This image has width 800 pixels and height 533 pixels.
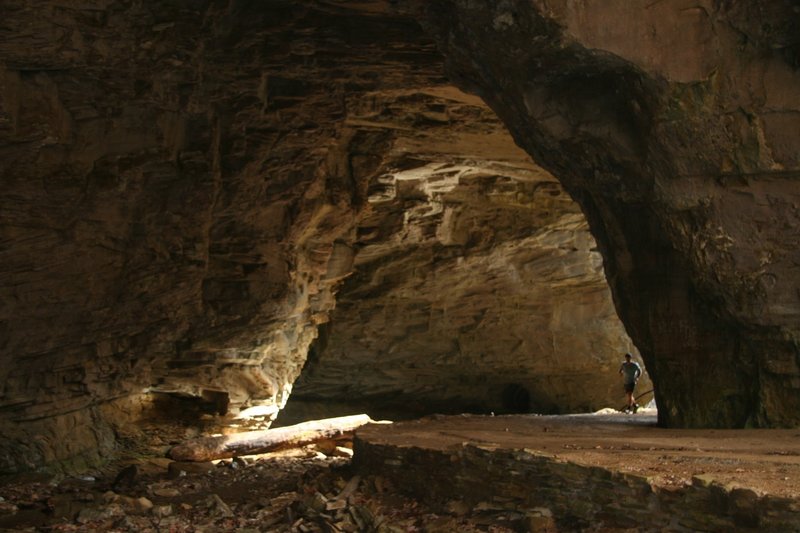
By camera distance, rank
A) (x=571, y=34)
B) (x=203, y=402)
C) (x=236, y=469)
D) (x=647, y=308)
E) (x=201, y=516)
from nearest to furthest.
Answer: (x=571, y=34), (x=201, y=516), (x=647, y=308), (x=236, y=469), (x=203, y=402)

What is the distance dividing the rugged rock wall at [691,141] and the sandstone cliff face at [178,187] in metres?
3.25

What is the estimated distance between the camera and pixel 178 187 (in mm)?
11625

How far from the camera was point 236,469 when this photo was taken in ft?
37.0

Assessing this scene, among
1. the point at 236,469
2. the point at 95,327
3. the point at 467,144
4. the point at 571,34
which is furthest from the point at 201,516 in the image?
the point at 467,144

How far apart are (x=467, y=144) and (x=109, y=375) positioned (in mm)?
6602

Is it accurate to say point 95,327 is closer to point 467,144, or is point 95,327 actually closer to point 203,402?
A: point 203,402

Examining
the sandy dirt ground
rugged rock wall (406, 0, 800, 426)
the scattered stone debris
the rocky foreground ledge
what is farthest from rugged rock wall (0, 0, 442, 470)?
the rocky foreground ledge

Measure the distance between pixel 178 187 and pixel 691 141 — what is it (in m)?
6.74

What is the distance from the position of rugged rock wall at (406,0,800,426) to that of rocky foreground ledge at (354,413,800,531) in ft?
2.64

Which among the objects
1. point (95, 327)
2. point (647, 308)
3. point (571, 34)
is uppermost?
point (571, 34)

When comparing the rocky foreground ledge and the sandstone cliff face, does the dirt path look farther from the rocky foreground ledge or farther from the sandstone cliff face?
the sandstone cliff face

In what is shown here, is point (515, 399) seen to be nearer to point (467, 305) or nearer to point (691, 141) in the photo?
point (467, 305)

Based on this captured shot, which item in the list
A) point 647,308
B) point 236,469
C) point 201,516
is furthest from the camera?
point 236,469

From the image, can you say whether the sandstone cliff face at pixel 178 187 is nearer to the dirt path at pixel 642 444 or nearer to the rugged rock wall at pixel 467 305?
the rugged rock wall at pixel 467 305
